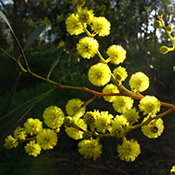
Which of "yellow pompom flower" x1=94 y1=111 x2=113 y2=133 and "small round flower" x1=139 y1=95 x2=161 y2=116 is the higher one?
"small round flower" x1=139 y1=95 x2=161 y2=116

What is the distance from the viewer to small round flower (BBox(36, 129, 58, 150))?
19.3 inches

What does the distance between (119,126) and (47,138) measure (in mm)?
215

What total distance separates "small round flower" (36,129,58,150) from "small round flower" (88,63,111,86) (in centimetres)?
20

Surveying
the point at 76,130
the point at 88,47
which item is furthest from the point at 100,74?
the point at 76,130

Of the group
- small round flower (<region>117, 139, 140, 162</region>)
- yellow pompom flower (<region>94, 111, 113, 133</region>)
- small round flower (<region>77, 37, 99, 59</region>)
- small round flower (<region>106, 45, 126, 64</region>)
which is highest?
small round flower (<region>77, 37, 99, 59</region>)

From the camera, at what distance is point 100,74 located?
0.42 meters

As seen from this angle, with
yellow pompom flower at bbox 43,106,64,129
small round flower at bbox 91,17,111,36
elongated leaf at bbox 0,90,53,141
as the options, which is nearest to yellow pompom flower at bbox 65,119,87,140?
yellow pompom flower at bbox 43,106,64,129

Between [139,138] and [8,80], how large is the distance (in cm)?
377

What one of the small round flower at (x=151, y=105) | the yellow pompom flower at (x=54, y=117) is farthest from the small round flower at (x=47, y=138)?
the small round flower at (x=151, y=105)

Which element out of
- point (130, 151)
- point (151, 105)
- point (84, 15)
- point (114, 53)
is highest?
point (84, 15)

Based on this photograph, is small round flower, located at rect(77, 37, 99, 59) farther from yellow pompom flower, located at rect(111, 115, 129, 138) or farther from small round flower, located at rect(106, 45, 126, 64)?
yellow pompom flower, located at rect(111, 115, 129, 138)

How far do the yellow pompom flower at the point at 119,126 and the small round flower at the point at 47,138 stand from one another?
0.18 metres

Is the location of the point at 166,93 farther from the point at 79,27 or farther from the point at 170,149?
the point at 79,27

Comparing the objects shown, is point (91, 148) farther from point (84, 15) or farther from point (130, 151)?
point (84, 15)
